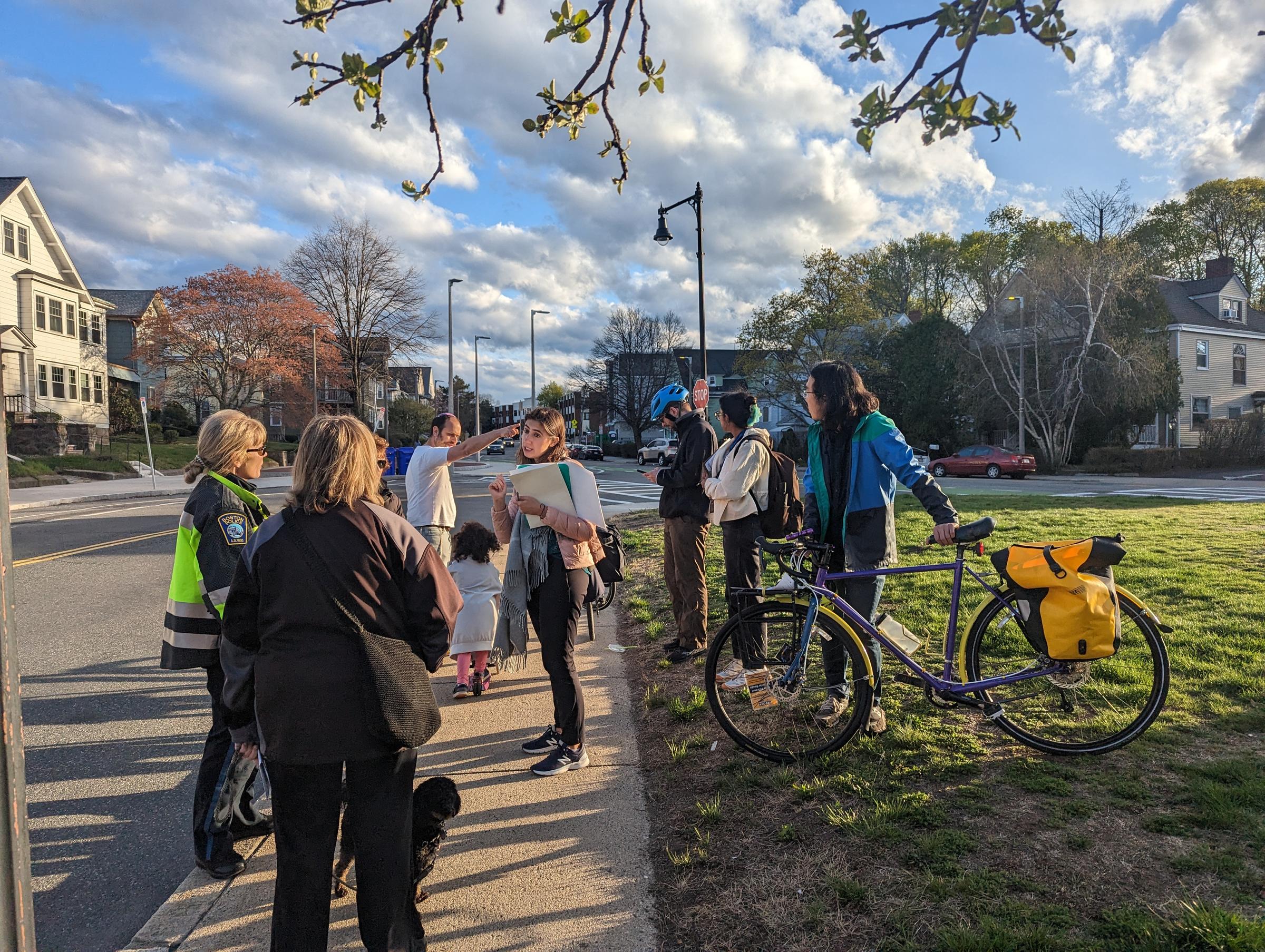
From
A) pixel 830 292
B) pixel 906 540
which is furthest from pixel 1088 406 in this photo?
pixel 906 540

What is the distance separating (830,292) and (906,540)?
3571 centimetres

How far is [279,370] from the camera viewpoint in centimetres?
4038

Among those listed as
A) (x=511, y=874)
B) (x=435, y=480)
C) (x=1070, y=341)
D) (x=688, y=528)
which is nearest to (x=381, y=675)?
(x=511, y=874)

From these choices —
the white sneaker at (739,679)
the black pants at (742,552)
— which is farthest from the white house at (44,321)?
the white sneaker at (739,679)

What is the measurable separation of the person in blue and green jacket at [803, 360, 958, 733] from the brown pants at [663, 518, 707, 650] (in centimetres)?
177

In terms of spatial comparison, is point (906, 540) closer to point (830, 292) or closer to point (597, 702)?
point (597, 702)

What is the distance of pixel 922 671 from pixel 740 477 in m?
1.76

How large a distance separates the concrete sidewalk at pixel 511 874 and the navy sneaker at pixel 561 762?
0.18ft

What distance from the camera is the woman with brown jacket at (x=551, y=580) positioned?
4129 mm

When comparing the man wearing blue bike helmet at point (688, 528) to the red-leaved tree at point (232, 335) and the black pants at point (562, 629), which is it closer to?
the black pants at point (562, 629)

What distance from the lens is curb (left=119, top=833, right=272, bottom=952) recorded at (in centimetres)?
280

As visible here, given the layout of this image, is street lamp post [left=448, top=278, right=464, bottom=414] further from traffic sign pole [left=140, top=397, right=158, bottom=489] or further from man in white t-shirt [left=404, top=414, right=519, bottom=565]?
man in white t-shirt [left=404, top=414, right=519, bottom=565]

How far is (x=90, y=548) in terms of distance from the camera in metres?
12.2

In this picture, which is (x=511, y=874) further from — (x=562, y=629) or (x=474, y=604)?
(x=474, y=604)
